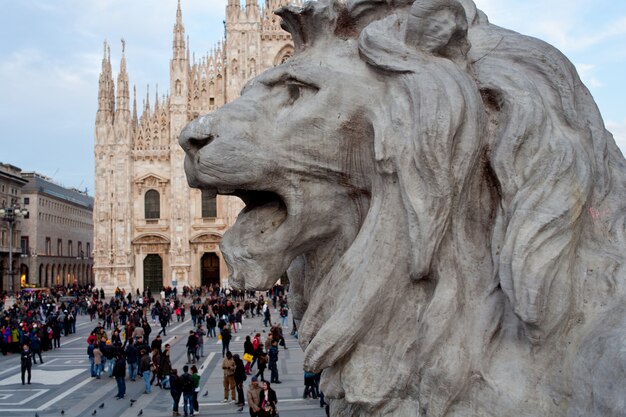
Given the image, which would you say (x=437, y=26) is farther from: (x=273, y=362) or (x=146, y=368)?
(x=146, y=368)

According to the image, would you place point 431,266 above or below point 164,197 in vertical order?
below

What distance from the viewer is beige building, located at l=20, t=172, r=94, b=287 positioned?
174ft

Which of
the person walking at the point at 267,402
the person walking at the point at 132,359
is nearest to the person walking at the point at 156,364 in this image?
the person walking at the point at 132,359

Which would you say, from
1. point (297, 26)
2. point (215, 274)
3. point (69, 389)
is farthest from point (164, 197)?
point (297, 26)

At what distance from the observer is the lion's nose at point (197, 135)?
1.51 m

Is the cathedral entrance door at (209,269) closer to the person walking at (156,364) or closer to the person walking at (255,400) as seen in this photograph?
the person walking at (156,364)

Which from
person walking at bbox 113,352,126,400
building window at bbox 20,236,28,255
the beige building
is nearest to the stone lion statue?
person walking at bbox 113,352,126,400

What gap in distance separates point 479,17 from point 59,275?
63.1 m

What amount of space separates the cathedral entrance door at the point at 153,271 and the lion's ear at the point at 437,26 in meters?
32.1

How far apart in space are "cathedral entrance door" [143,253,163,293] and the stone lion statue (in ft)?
105

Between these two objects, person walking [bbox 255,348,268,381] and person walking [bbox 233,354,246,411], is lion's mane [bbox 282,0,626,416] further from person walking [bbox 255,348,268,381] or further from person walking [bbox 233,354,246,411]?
person walking [bbox 255,348,268,381]

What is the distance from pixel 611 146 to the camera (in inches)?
67.0

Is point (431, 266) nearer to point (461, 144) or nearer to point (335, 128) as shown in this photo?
point (461, 144)

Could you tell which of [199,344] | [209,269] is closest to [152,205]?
[209,269]
